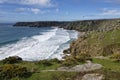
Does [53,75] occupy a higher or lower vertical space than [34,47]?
higher

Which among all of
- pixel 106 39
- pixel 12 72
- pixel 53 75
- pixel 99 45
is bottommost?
pixel 99 45

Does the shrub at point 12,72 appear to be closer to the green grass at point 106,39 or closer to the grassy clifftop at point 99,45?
the grassy clifftop at point 99,45

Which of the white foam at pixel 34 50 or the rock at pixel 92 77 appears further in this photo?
the white foam at pixel 34 50

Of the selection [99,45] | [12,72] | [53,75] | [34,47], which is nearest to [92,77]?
[53,75]

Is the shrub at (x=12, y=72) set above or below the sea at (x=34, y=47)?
above

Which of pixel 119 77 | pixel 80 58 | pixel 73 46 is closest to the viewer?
pixel 119 77

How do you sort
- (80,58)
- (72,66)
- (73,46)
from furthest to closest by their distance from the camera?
1. (73,46)
2. (80,58)
3. (72,66)

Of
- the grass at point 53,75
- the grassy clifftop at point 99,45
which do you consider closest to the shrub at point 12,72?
the grass at point 53,75

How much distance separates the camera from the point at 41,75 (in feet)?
54.1

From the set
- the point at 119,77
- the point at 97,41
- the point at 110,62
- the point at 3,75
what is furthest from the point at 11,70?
the point at 97,41

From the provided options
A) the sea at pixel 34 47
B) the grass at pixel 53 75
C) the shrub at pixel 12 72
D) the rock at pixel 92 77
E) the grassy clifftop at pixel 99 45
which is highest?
the shrub at pixel 12 72

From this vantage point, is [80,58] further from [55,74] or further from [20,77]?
[20,77]

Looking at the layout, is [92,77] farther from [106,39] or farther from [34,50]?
[34,50]

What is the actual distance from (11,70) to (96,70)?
5.88 m
